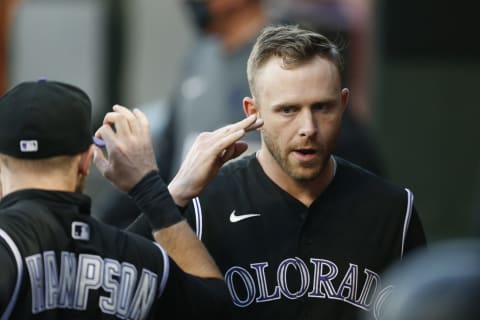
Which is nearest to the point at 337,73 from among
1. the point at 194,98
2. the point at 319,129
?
the point at 319,129

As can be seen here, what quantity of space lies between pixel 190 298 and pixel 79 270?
39cm

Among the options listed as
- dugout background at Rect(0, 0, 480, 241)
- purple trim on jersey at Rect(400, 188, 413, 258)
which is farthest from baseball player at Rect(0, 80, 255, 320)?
dugout background at Rect(0, 0, 480, 241)

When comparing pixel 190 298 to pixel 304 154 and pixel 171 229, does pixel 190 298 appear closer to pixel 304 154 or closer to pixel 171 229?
pixel 171 229

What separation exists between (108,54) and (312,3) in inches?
110

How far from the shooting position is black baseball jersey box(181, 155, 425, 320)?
4.82 m

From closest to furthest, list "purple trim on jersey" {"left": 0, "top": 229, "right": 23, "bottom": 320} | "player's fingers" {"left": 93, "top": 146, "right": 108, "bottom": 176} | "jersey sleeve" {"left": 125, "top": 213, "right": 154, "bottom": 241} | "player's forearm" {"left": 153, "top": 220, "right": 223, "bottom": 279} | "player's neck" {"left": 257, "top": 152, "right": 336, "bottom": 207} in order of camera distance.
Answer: "purple trim on jersey" {"left": 0, "top": 229, "right": 23, "bottom": 320}
"player's forearm" {"left": 153, "top": 220, "right": 223, "bottom": 279}
"player's fingers" {"left": 93, "top": 146, "right": 108, "bottom": 176}
"jersey sleeve" {"left": 125, "top": 213, "right": 154, "bottom": 241}
"player's neck" {"left": 257, "top": 152, "right": 336, "bottom": 207}

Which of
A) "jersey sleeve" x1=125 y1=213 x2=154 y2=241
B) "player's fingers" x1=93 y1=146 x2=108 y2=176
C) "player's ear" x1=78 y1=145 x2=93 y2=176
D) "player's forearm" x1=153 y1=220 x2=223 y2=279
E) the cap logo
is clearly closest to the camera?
the cap logo

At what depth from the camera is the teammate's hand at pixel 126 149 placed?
457 centimetres

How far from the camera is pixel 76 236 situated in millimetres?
4301

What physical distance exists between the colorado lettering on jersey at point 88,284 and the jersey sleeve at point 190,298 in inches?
3.1

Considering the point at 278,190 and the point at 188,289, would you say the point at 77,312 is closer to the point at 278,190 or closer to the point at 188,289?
the point at 188,289

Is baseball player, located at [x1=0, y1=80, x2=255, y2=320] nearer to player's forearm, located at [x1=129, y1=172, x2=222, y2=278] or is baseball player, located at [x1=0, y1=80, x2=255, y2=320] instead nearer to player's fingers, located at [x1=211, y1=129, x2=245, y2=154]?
player's forearm, located at [x1=129, y1=172, x2=222, y2=278]

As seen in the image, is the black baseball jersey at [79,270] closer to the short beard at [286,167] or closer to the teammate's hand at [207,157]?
the teammate's hand at [207,157]

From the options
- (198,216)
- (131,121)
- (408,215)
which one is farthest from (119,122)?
(408,215)
